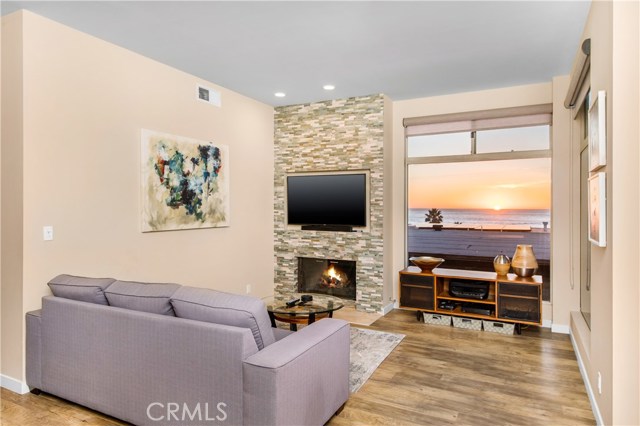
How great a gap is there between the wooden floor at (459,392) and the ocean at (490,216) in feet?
4.60

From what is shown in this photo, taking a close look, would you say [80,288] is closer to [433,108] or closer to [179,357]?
[179,357]

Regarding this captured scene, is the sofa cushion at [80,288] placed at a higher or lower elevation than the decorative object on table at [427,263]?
higher

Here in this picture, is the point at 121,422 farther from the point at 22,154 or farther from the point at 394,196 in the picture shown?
the point at 394,196

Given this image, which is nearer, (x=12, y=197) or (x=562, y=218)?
(x=12, y=197)

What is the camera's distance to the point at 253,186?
5.31 m

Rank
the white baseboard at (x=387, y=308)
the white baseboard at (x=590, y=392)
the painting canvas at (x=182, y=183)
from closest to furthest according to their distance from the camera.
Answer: the white baseboard at (x=590, y=392)
the painting canvas at (x=182, y=183)
the white baseboard at (x=387, y=308)

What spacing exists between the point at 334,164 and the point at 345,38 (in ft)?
7.19

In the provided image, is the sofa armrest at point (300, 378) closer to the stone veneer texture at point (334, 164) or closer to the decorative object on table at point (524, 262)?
the stone veneer texture at point (334, 164)

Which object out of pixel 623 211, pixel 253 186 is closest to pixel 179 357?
pixel 623 211

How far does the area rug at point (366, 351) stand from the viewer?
3.16 meters

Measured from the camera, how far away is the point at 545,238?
15.3ft

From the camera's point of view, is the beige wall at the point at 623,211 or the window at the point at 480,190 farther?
the window at the point at 480,190

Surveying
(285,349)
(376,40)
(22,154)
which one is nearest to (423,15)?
(376,40)

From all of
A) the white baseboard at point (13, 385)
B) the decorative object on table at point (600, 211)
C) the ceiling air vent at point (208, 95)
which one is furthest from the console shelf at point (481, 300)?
the white baseboard at point (13, 385)
